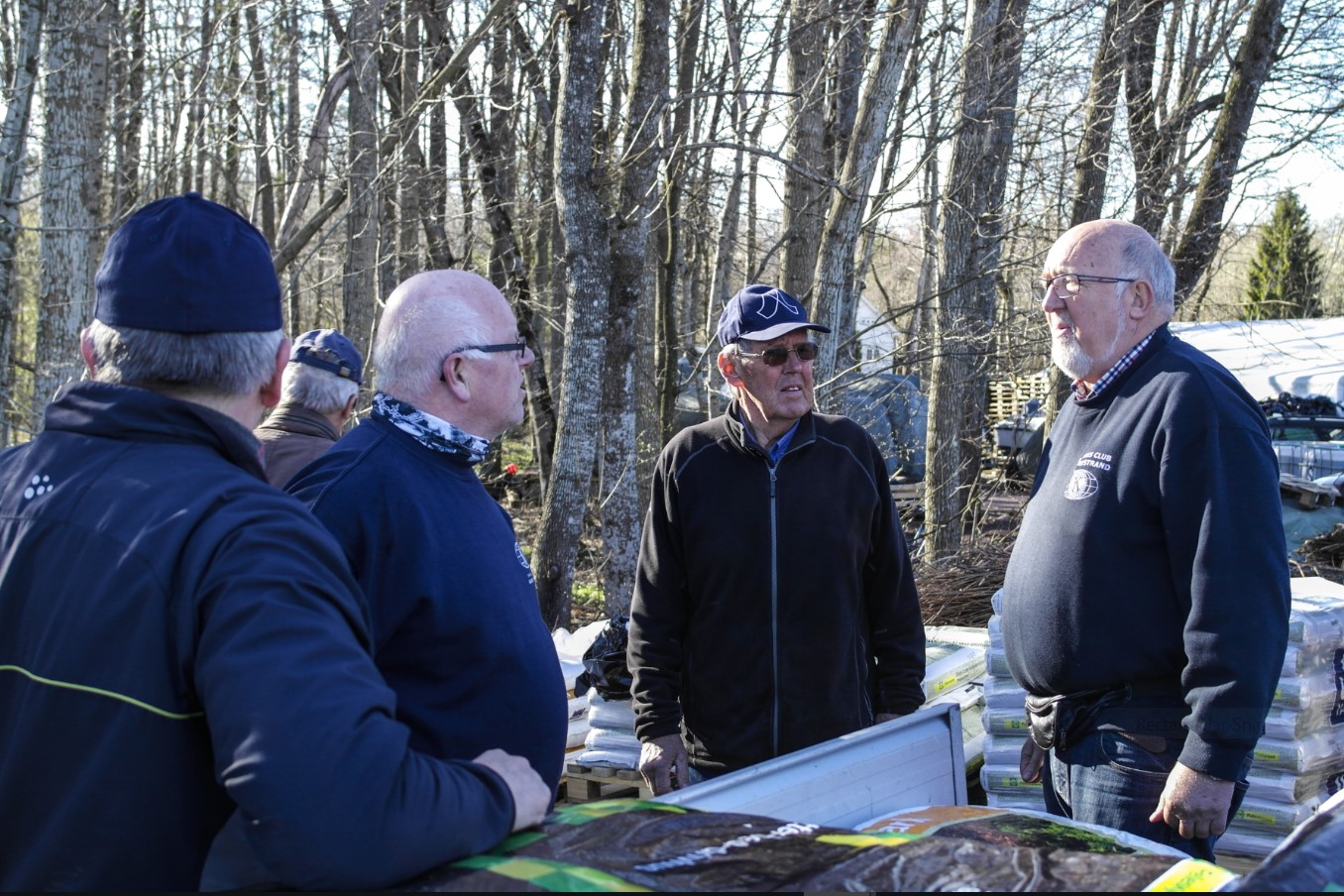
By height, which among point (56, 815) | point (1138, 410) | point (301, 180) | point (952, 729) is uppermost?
point (301, 180)

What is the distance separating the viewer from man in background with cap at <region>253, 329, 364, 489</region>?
4.30 m

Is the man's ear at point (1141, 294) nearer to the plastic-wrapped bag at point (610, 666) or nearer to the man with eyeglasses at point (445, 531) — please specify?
the man with eyeglasses at point (445, 531)

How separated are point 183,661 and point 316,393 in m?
3.04

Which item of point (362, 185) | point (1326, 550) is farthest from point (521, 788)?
point (362, 185)

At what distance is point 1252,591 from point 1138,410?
55cm

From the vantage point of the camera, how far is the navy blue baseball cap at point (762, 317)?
3.74 m

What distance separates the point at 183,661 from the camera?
1.56 m

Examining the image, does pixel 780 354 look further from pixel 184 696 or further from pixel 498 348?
pixel 184 696

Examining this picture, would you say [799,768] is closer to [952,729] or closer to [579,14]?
[952,729]

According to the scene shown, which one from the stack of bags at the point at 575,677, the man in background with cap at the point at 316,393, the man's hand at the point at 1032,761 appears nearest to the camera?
the man's hand at the point at 1032,761

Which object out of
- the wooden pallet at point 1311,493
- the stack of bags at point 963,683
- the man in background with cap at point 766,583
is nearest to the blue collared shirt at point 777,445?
the man in background with cap at point 766,583

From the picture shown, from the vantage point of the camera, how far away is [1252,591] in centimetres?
276

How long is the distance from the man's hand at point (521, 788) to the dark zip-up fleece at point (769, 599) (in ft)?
6.15

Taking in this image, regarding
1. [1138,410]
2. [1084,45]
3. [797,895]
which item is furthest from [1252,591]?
[1084,45]
